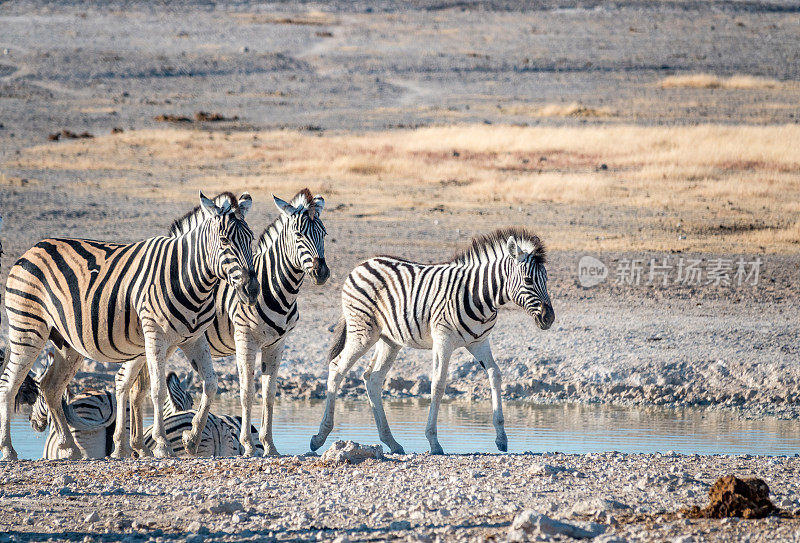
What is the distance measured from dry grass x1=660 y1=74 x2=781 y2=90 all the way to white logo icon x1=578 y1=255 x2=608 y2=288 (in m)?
22.3

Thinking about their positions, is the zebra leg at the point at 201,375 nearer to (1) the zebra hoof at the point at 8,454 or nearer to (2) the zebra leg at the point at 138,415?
(2) the zebra leg at the point at 138,415

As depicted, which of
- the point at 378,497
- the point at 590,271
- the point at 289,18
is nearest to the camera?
the point at 378,497

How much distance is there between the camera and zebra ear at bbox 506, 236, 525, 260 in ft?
26.8

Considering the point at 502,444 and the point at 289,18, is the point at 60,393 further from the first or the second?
the point at 289,18

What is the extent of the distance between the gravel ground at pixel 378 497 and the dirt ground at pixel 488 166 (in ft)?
0.17

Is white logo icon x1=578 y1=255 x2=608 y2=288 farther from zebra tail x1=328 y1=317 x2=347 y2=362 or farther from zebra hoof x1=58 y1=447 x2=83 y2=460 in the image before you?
zebra hoof x1=58 y1=447 x2=83 y2=460

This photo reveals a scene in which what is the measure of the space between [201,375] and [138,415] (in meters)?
0.73

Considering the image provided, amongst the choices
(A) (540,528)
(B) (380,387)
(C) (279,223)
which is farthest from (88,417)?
(A) (540,528)

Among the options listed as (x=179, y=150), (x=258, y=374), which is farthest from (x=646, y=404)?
(x=179, y=150)

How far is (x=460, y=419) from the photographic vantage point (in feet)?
33.3

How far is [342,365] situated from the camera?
28.3 ft

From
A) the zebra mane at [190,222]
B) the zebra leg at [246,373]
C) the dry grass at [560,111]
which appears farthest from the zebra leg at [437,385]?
the dry grass at [560,111]

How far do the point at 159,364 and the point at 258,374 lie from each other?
378cm

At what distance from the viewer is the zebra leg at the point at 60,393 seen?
26.6 ft
